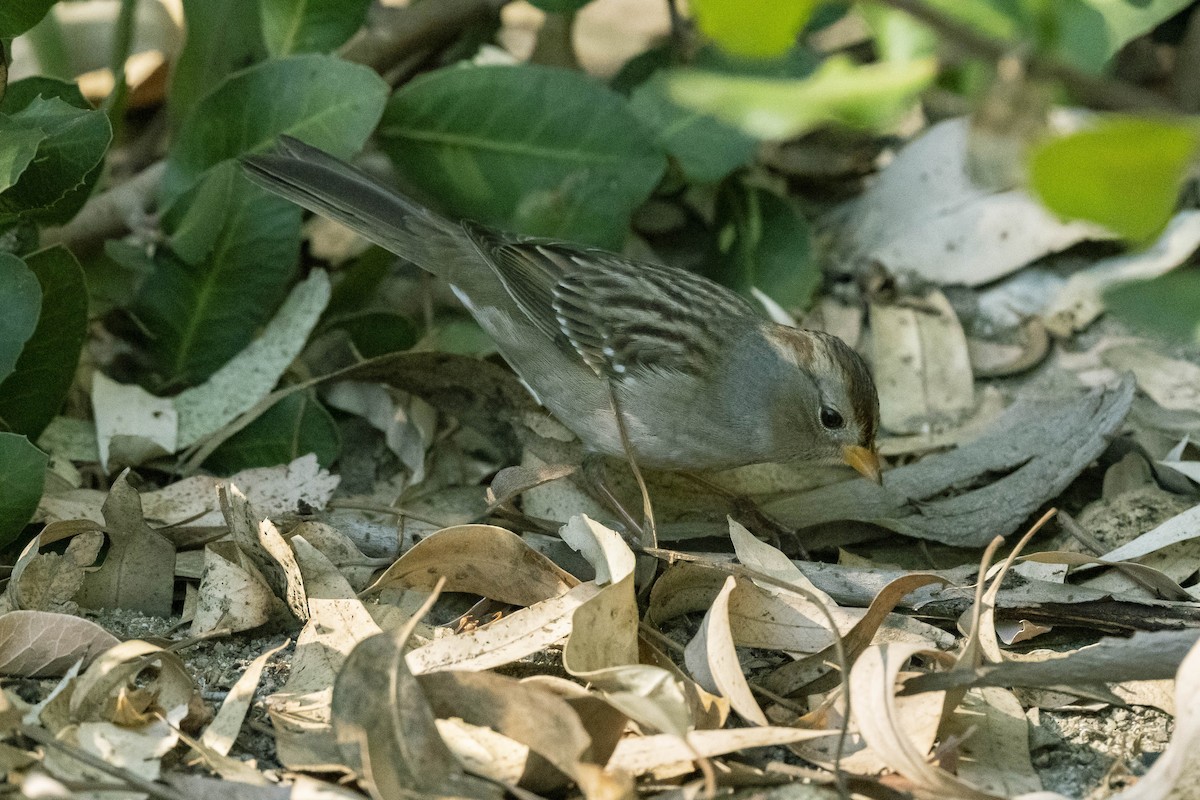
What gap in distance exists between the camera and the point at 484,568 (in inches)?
122

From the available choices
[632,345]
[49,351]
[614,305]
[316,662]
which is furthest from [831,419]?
[49,351]

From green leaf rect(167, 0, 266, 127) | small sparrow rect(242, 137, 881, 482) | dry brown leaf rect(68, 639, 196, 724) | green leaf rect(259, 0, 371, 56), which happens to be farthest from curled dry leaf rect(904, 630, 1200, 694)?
green leaf rect(167, 0, 266, 127)

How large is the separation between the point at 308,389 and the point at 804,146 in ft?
7.69

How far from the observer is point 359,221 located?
426 cm

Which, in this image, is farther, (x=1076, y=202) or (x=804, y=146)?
(x=804, y=146)

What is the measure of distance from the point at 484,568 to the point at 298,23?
2.31 m

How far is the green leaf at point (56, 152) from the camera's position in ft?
11.1

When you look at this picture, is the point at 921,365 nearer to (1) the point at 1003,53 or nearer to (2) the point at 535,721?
(2) the point at 535,721

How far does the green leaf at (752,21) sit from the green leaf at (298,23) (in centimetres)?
321

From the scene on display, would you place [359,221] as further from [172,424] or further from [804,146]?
[804,146]

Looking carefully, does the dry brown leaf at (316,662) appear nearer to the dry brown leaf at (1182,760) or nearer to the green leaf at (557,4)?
the dry brown leaf at (1182,760)

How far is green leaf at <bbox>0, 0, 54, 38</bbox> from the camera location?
333cm

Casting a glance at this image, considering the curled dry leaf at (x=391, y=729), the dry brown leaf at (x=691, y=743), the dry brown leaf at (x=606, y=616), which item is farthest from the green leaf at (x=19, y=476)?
the dry brown leaf at (x=691, y=743)

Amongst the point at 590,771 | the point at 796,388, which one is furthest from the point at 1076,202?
the point at 796,388
